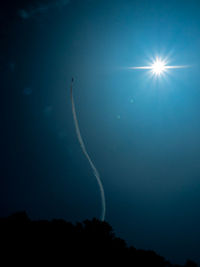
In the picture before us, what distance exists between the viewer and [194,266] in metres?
24.0

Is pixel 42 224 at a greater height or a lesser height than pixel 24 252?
greater

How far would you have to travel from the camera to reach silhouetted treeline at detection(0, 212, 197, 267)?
17.5m

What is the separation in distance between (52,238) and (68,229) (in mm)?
2956

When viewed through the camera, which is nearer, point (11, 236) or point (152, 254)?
point (11, 236)

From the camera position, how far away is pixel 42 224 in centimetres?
2305

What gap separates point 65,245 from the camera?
19.4m

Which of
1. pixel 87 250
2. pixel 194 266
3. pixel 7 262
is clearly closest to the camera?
pixel 7 262

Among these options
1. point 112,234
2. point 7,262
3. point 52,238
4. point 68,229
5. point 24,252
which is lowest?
point 7,262

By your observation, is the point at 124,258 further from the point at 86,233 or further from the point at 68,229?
the point at 68,229

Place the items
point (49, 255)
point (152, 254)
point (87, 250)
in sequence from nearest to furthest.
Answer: point (49, 255)
point (87, 250)
point (152, 254)

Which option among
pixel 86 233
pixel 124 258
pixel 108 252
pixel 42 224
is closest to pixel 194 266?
pixel 124 258

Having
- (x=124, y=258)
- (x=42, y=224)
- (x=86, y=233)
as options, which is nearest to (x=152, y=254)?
(x=124, y=258)

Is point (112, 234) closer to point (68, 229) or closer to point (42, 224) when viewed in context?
point (68, 229)

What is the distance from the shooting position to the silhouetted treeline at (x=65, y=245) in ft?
57.5
